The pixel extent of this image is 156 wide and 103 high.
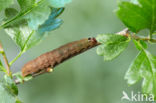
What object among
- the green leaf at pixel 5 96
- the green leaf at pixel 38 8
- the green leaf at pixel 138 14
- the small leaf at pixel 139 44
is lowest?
the green leaf at pixel 5 96

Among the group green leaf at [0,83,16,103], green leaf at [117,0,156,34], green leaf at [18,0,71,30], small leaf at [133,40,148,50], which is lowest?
green leaf at [0,83,16,103]

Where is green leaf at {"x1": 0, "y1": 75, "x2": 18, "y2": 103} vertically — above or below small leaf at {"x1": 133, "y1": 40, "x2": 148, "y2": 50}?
below

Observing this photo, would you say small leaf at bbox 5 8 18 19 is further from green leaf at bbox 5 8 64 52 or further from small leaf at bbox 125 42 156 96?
small leaf at bbox 125 42 156 96

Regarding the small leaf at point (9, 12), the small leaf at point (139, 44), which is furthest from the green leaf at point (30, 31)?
the small leaf at point (139, 44)

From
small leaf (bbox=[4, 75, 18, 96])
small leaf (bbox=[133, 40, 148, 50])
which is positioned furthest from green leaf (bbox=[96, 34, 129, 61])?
small leaf (bbox=[4, 75, 18, 96])

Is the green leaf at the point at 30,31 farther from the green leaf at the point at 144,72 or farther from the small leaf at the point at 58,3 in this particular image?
the green leaf at the point at 144,72
